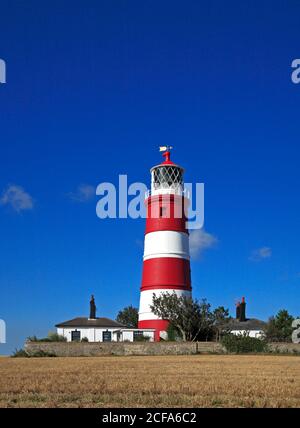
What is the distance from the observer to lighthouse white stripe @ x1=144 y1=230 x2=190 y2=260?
45875mm

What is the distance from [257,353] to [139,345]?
8416 millimetres

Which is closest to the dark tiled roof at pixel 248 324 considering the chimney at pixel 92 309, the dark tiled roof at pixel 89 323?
the dark tiled roof at pixel 89 323

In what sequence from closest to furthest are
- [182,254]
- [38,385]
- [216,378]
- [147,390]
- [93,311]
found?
[147,390] < [38,385] < [216,378] < [182,254] < [93,311]

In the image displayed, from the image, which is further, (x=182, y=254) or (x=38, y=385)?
(x=182, y=254)

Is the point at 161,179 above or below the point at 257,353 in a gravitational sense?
above

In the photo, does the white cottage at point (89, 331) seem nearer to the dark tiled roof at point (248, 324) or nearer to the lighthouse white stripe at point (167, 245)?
the lighthouse white stripe at point (167, 245)

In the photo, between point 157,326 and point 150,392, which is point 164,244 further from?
point 150,392

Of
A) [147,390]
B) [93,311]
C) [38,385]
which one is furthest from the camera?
[93,311]

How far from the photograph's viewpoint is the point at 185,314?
44.9m

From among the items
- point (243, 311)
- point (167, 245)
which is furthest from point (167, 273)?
point (243, 311)

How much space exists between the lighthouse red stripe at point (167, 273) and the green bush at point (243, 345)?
6.47 metres
